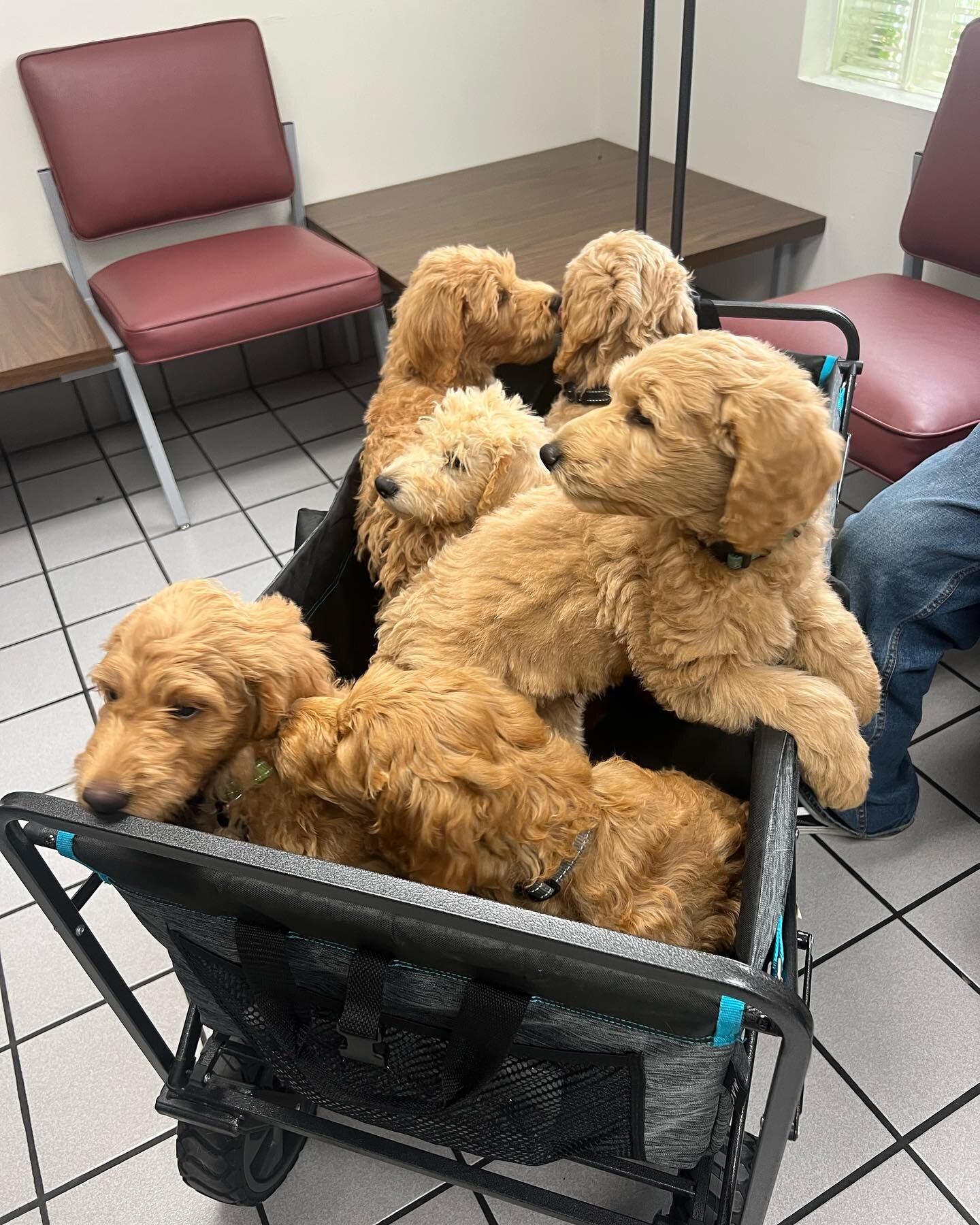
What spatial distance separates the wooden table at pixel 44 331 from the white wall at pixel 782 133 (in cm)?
224

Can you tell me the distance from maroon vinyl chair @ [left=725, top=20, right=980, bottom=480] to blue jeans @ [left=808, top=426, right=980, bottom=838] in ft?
1.37

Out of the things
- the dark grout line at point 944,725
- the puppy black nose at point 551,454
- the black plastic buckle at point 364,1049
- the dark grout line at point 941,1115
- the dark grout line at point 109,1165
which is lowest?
the dark grout line at point 109,1165

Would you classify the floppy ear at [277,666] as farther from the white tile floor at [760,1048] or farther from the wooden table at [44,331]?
the wooden table at [44,331]

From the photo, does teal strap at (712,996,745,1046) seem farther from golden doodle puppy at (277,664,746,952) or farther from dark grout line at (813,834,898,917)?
dark grout line at (813,834,898,917)

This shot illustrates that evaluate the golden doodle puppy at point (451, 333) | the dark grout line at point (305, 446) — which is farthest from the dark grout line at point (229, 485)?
the golden doodle puppy at point (451, 333)

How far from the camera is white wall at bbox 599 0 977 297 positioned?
2.74 m

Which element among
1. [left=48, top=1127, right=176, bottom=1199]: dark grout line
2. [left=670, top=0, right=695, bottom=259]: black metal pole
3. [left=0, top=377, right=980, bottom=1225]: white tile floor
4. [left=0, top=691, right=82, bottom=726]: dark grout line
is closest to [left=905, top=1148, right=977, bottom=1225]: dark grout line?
[left=0, top=377, right=980, bottom=1225]: white tile floor

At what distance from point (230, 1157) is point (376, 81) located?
11.2 feet

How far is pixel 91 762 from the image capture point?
0.93 m

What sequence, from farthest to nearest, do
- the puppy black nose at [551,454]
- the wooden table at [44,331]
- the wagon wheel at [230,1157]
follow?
the wooden table at [44,331]
the wagon wheel at [230,1157]
the puppy black nose at [551,454]

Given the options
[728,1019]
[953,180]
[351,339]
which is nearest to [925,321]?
[953,180]

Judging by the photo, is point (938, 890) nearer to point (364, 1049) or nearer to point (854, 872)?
point (854, 872)

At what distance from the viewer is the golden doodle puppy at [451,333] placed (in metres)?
1.65

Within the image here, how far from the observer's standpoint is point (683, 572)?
109cm
